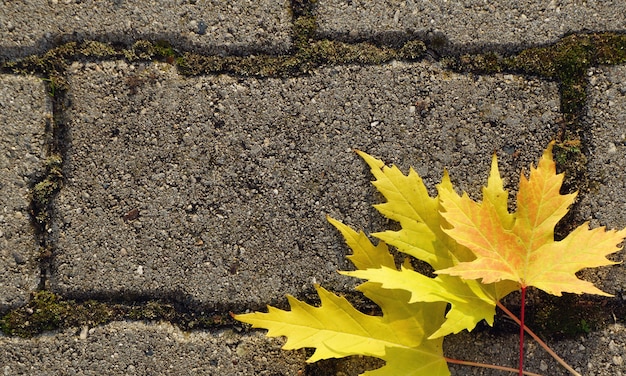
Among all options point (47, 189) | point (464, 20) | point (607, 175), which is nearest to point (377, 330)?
point (607, 175)

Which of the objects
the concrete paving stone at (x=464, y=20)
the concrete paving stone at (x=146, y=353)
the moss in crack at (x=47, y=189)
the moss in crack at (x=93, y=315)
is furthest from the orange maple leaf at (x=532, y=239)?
the moss in crack at (x=47, y=189)

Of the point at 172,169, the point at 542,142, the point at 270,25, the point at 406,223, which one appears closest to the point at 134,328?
the point at 172,169

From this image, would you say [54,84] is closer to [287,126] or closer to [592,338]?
[287,126]

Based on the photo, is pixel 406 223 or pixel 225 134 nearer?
pixel 406 223

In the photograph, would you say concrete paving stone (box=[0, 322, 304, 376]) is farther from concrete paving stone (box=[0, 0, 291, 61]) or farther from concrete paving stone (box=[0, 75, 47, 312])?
concrete paving stone (box=[0, 0, 291, 61])

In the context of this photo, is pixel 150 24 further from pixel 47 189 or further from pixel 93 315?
pixel 93 315
